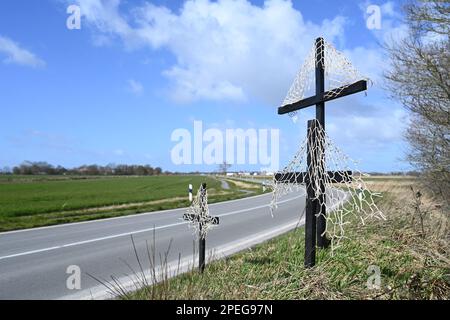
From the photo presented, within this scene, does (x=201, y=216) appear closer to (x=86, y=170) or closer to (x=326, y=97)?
(x=326, y=97)

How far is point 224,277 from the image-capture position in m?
4.97

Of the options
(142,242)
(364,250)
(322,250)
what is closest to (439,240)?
(364,250)

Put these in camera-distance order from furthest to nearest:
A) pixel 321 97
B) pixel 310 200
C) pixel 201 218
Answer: pixel 201 218 → pixel 321 97 → pixel 310 200

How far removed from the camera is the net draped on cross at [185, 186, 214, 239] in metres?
6.15

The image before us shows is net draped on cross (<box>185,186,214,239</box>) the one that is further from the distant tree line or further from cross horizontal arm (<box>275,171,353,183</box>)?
the distant tree line

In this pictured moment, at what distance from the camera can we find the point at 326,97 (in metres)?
4.51

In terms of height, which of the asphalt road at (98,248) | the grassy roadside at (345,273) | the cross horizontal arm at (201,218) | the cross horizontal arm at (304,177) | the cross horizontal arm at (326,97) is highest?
the cross horizontal arm at (326,97)

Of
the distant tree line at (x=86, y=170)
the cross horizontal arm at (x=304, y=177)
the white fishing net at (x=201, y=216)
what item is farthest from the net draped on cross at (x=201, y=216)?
the distant tree line at (x=86, y=170)

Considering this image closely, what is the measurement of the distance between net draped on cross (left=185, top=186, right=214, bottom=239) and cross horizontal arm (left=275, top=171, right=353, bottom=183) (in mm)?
1712

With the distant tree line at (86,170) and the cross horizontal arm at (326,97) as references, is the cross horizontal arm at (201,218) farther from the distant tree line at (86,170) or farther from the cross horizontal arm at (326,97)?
the distant tree line at (86,170)

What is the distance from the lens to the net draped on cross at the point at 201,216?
6.15 metres

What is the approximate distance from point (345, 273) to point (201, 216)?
2.32m

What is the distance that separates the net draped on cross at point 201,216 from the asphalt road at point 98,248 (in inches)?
23.9

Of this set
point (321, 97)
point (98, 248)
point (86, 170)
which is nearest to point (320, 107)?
point (321, 97)
